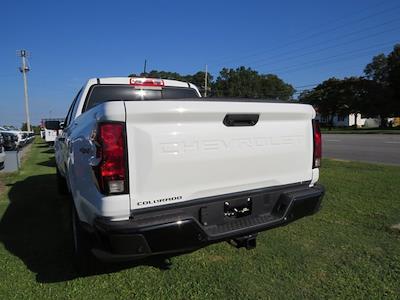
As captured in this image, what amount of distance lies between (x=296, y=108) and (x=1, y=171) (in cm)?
988

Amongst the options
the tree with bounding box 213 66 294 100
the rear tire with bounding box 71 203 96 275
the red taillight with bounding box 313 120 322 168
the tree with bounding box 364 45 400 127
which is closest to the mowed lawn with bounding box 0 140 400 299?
the rear tire with bounding box 71 203 96 275

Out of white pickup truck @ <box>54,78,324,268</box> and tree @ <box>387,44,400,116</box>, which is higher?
tree @ <box>387,44,400,116</box>

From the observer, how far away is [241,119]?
3.18 m

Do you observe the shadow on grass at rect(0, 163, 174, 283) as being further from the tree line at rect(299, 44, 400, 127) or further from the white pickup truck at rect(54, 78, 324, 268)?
the tree line at rect(299, 44, 400, 127)

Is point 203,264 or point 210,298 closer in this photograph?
point 210,298

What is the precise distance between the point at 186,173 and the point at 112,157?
0.59m

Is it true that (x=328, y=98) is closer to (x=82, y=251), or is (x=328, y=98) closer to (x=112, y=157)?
(x=82, y=251)

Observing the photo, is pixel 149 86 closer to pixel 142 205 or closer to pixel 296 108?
pixel 296 108

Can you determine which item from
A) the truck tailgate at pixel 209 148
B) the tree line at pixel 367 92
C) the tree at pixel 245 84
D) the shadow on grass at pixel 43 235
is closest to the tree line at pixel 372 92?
the tree line at pixel 367 92

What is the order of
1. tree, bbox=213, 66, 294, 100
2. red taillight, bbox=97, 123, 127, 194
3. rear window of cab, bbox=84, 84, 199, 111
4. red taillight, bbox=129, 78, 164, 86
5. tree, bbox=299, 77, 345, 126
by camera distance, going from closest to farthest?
red taillight, bbox=97, 123, 127, 194, rear window of cab, bbox=84, 84, 199, 111, red taillight, bbox=129, 78, 164, 86, tree, bbox=299, 77, 345, 126, tree, bbox=213, 66, 294, 100

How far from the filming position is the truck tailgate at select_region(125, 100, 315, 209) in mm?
2748

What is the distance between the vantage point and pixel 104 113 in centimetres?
270

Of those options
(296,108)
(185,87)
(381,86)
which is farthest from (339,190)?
(381,86)

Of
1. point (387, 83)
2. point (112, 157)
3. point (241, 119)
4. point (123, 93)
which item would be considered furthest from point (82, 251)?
point (387, 83)
